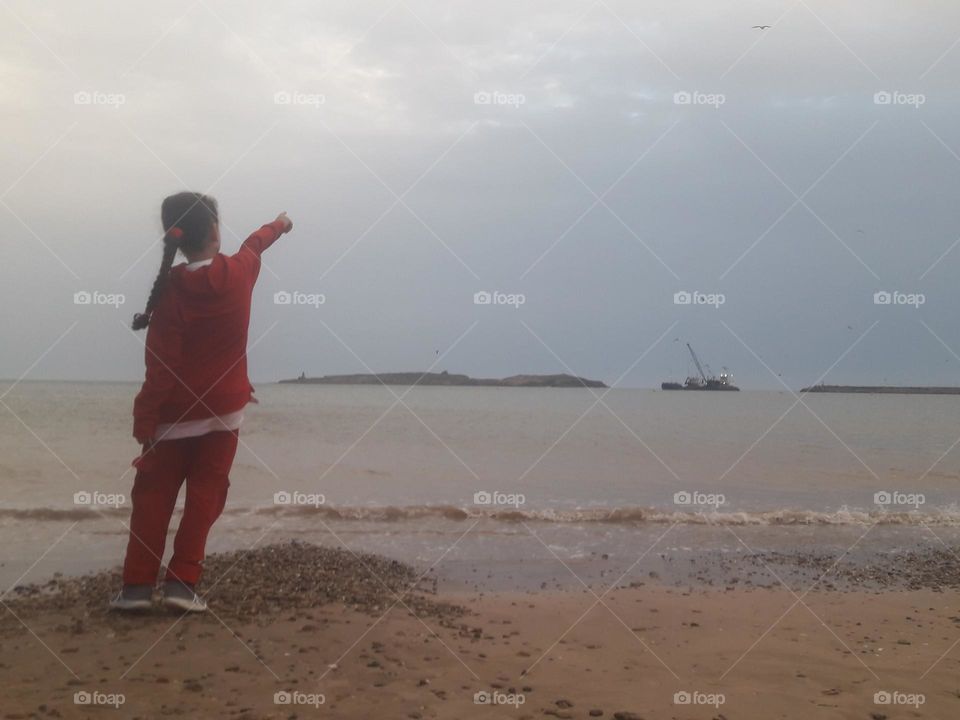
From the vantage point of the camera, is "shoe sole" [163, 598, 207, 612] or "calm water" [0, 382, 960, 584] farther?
"calm water" [0, 382, 960, 584]

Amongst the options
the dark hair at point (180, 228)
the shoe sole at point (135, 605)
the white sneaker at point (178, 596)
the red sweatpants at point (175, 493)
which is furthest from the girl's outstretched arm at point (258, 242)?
the shoe sole at point (135, 605)

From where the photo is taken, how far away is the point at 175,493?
5.09 meters

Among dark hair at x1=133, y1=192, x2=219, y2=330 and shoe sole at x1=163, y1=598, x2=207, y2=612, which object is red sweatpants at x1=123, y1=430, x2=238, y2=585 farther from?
dark hair at x1=133, y1=192, x2=219, y2=330

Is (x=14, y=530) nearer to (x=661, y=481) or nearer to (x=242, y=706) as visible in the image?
(x=242, y=706)

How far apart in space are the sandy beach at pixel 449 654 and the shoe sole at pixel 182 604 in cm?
6

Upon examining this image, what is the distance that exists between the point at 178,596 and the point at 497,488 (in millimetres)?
11047

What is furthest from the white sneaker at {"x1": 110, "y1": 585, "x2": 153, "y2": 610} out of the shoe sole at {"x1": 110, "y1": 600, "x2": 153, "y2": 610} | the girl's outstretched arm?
the girl's outstretched arm

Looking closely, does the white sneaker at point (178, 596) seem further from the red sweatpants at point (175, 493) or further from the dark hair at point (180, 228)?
the dark hair at point (180, 228)

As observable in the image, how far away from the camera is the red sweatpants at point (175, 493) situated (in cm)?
498

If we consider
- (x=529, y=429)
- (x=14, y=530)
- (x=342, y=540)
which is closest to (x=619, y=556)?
(x=342, y=540)

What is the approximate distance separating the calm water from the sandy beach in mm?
2440

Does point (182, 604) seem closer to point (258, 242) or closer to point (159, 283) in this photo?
point (159, 283)

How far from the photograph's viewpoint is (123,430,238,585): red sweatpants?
196 inches

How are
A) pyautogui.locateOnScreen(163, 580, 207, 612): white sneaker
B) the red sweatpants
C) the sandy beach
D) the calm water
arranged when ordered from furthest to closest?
the calm water → pyautogui.locateOnScreen(163, 580, 207, 612): white sneaker → the red sweatpants → the sandy beach
